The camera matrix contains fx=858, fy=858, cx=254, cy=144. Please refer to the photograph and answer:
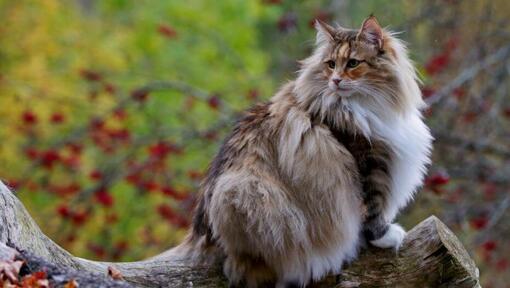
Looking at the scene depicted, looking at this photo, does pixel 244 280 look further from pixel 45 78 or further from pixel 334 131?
pixel 45 78

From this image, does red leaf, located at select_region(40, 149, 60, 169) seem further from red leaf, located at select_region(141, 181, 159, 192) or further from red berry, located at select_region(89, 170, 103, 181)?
red leaf, located at select_region(141, 181, 159, 192)

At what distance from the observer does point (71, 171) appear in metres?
9.57

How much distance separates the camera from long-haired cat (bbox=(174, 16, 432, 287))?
4.10 meters

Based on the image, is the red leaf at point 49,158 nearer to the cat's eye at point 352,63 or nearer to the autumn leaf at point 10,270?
the cat's eye at point 352,63

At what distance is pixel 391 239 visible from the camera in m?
4.24

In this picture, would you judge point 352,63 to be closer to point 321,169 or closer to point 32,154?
point 321,169

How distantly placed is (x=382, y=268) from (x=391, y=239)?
150 millimetres

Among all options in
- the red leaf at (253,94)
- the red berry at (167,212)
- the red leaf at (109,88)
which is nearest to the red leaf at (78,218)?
the red berry at (167,212)

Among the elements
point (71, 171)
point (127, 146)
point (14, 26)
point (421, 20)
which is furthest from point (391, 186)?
point (14, 26)

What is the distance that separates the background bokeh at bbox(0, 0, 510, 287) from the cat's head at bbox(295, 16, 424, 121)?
1795 mm

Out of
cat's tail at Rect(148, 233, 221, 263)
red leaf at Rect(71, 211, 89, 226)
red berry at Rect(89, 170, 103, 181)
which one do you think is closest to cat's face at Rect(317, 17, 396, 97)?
cat's tail at Rect(148, 233, 221, 263)

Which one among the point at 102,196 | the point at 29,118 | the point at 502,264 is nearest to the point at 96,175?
the point at 102,196

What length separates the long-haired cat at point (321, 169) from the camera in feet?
13.5

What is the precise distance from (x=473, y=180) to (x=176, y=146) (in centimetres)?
280
